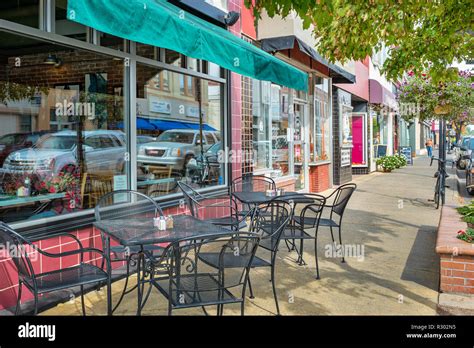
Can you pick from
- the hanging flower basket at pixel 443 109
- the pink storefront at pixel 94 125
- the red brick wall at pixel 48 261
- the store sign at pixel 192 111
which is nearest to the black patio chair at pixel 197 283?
the red brick wall at pixel 48 261

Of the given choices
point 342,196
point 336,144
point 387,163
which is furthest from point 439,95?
point 387,163

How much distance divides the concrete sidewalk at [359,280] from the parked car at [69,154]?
1.79 metres

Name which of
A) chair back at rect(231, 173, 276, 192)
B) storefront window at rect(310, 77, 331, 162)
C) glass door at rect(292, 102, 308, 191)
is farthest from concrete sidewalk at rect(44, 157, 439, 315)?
storefront window at rect(310, 77, 331, 162)

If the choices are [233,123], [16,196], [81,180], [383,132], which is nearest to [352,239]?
[233,123]

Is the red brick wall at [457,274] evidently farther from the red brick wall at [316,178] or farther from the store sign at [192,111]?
the red brick wall at [316,178]

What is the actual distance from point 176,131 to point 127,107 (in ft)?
6.17

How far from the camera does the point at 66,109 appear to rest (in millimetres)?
6402

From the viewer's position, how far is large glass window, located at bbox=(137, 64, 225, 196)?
5.93 m

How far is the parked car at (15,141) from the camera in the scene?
5.16 metres

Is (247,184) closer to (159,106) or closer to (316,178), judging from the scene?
(159,106)

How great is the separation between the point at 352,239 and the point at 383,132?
18039 mm

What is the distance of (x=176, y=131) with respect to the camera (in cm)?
708

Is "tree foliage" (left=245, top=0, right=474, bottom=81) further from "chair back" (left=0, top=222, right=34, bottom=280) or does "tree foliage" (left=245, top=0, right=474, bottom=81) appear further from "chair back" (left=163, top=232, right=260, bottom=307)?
"chair back" (left=0, top=222, right=34, bottom=280)

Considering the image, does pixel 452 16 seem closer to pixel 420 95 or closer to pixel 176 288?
pixel 176 288
